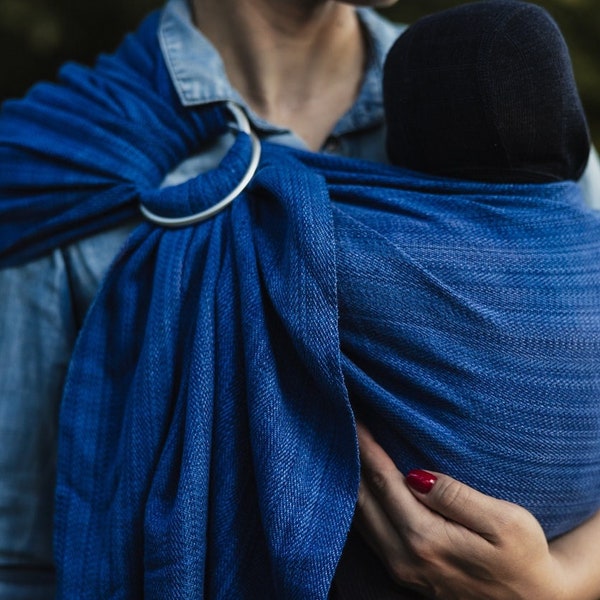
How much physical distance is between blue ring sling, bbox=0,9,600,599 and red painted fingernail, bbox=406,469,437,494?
0.02 meters

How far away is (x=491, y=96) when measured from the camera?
3.15ft

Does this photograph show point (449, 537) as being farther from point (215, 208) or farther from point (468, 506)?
point (215, 208)

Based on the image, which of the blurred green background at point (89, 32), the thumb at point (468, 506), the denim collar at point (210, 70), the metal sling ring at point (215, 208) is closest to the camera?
the thumb at point (468, 506)

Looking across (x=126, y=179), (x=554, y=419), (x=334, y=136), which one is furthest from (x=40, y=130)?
(x=554, y=419)

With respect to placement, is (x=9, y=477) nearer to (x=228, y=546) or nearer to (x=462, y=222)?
(x=228, y=546)

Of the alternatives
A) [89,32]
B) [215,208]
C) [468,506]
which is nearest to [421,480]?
[468,506]

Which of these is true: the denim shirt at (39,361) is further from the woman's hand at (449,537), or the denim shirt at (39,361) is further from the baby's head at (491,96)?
the woman's hand at (449,537)

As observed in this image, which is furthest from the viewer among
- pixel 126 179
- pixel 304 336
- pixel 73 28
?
pixel 73 28

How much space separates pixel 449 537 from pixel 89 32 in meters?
1.44

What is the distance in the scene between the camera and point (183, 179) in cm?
117

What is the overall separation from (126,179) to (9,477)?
424 millimetres

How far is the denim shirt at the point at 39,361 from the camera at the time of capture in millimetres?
1153

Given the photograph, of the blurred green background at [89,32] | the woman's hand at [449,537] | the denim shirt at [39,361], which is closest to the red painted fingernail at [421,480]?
the woman's hand at [449,537]

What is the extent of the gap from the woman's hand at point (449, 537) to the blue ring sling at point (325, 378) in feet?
0.09
